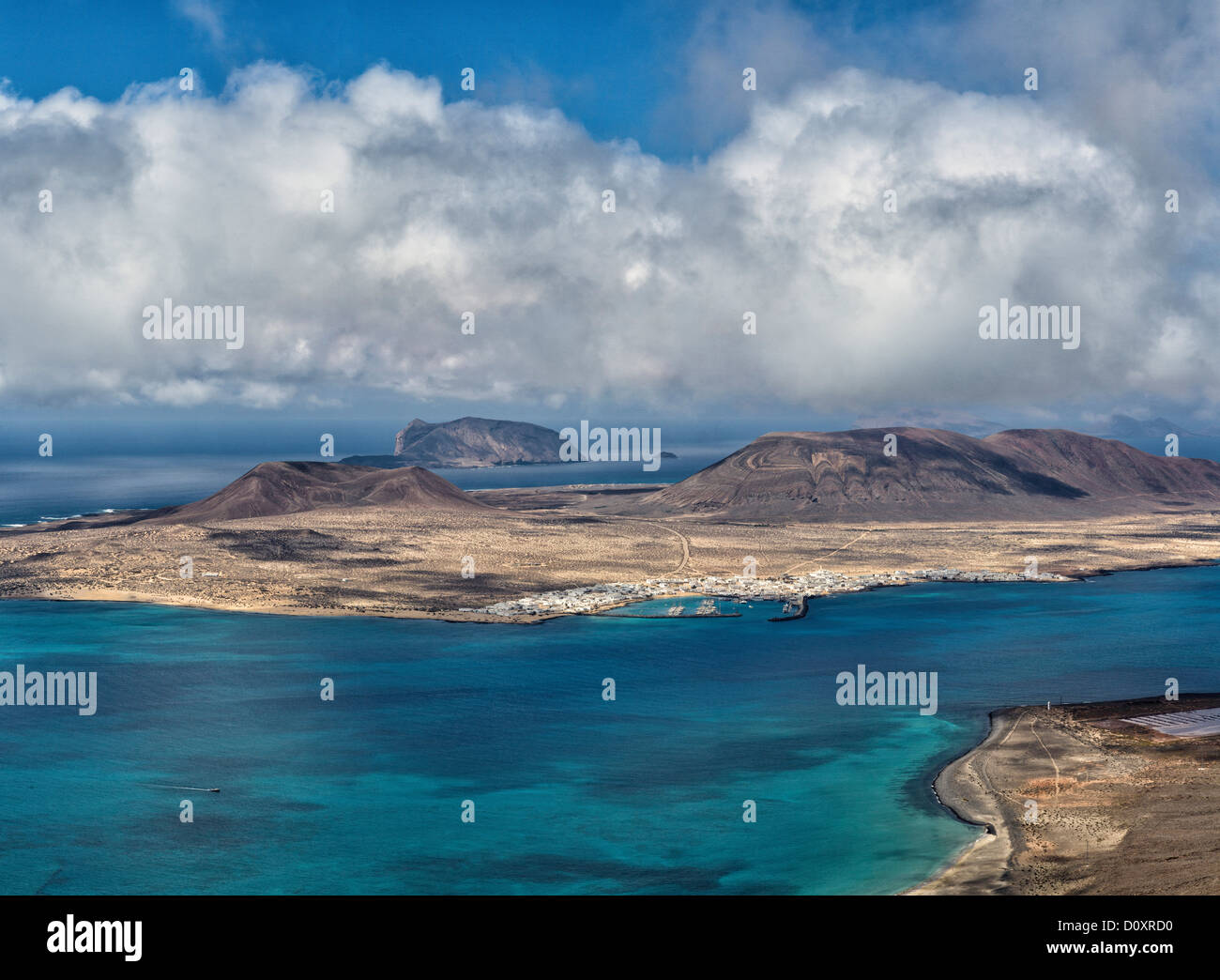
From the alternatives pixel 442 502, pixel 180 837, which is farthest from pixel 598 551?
pixel 180 837

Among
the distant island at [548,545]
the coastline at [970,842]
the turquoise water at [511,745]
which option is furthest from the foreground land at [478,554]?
the coastline at [970,842]

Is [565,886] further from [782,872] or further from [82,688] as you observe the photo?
[82,688]

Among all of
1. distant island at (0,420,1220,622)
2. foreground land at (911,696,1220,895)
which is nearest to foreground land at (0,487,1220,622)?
distant island at (0,420,1220,622)

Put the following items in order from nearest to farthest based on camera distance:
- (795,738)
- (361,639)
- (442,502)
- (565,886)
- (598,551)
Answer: (565,886) → (795,738) → (361,639) → (598,551) → (442,502)

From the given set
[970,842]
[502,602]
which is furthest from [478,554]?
[970,842]

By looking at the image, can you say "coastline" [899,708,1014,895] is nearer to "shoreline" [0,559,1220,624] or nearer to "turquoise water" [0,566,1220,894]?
"turquoise water" [0,566,1220,894]
